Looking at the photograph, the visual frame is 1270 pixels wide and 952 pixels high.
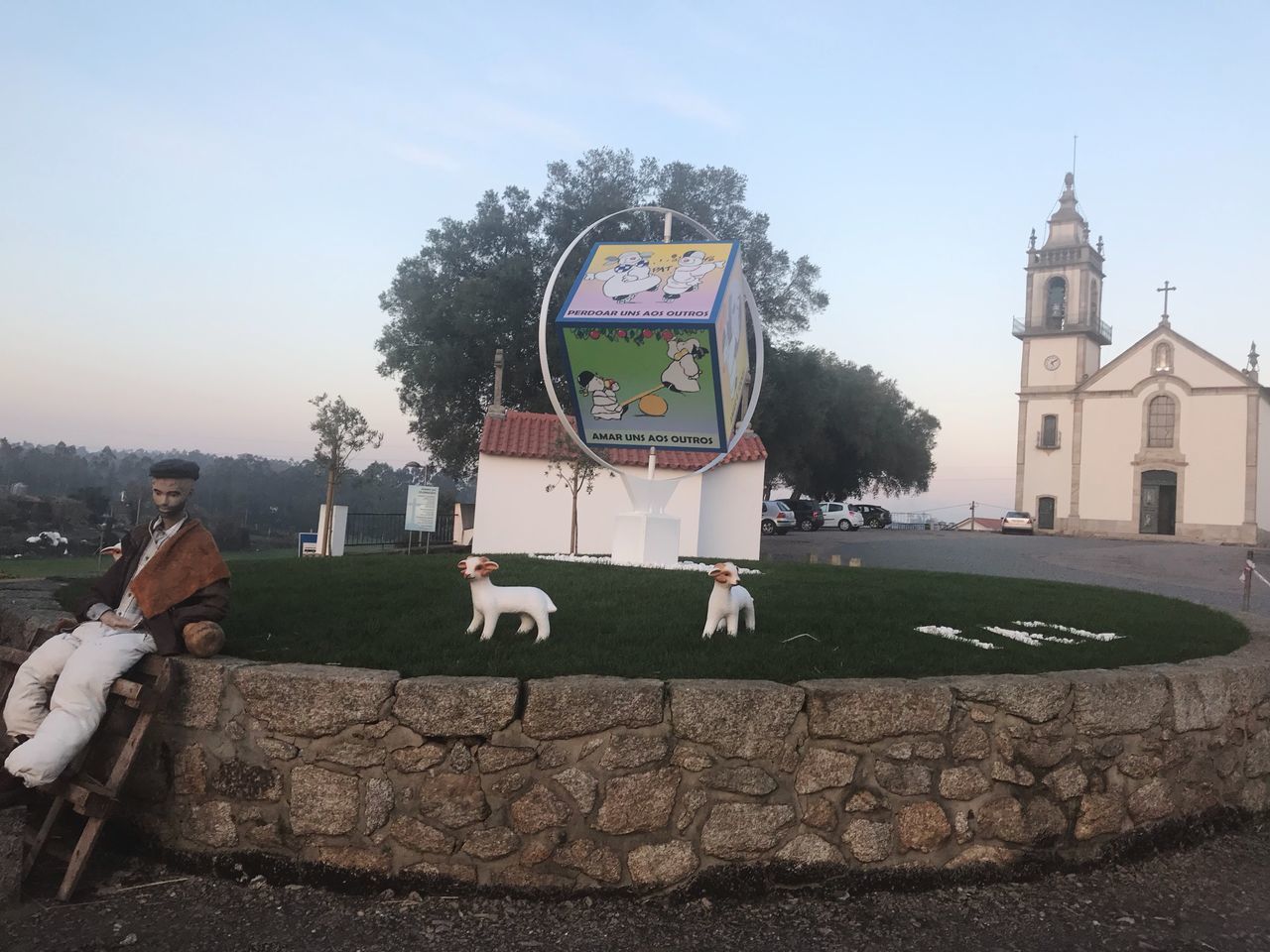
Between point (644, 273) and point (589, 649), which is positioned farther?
point (644, 273)

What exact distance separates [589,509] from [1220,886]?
55.7ft

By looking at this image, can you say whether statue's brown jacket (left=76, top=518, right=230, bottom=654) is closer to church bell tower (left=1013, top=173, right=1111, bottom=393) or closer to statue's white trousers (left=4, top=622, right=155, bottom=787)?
statue's white trousers (left=4, top=622, right=155, bottom=787)

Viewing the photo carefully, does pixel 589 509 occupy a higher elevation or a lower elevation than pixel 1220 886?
higher

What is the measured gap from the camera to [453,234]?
30.4 meters

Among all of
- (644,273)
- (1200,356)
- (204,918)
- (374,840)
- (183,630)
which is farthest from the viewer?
(1200,356)

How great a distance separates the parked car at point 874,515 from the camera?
43.5 metres

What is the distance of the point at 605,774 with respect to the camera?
377 centimetres

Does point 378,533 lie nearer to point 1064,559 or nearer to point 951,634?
point 1064,559

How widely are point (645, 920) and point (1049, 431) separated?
50.0 m

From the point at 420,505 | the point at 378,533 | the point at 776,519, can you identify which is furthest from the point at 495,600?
the point at 776,519

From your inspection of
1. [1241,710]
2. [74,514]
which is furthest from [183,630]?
[74,514]

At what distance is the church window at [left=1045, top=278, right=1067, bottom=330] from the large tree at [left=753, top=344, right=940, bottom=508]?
26.8 feet

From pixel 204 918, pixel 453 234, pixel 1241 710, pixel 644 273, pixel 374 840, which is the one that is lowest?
pixel 204 918

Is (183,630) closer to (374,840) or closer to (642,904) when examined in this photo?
(374,840)
